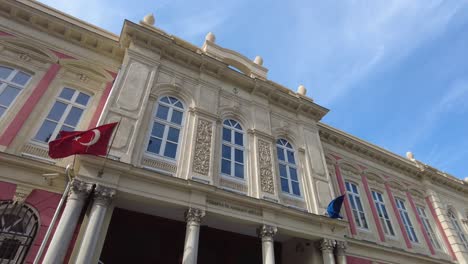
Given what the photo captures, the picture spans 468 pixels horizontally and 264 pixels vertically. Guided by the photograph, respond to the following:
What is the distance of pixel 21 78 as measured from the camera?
31.9ft

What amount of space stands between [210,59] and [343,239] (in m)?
9.11

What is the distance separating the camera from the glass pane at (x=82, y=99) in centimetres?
1016

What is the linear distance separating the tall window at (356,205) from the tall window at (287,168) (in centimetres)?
434

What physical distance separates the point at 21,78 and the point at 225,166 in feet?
25.7

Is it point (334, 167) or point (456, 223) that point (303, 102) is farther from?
point (456, 223)

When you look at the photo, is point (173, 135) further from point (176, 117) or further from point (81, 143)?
point (81, 143)

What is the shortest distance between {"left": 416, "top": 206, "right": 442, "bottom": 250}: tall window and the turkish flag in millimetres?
17408

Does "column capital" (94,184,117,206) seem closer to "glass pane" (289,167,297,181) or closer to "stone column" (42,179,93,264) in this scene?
"stone column" (42,179,93,264)

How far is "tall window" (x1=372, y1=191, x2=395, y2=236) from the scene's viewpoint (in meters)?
14.1

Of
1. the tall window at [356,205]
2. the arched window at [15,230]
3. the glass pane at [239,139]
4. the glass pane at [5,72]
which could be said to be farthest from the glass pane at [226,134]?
the glass pane at [5,72]

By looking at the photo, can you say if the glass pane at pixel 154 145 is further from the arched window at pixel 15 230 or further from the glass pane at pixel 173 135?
the arched window at pixel 15 230

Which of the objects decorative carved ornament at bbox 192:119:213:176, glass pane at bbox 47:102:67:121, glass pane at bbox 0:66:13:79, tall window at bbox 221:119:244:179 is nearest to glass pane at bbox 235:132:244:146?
tall window at bbox 221:119:244:179

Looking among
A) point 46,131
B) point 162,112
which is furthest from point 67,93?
point 162,112

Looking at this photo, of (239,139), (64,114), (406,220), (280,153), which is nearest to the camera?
(64,114)
